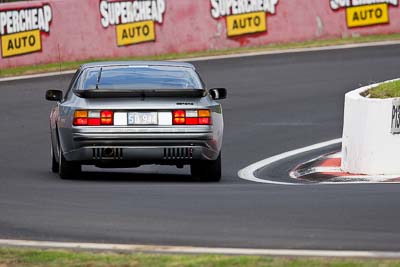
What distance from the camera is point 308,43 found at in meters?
32.8

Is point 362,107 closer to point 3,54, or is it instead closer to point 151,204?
point 151,204

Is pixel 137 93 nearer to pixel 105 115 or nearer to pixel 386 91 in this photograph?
pixel 105 115

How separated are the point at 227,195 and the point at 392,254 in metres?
3.36

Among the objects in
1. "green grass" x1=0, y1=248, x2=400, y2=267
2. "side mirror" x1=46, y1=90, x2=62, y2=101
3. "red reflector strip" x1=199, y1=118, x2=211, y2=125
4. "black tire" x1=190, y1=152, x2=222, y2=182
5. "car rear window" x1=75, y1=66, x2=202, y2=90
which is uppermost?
"car rear window" x1=75, y1=66, x2=202, y2=90

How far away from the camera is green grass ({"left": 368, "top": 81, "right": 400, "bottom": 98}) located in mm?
15484

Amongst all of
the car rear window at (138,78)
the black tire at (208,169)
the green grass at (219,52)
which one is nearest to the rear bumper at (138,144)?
the black tire at (208,169)

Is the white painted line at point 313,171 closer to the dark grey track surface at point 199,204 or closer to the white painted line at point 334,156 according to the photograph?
the dark grey track surface at point 199,204

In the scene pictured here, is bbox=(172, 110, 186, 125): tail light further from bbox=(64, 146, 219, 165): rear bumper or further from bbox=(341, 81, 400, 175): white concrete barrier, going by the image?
bbox=(341, 81, 400, 175): white concrete barrier

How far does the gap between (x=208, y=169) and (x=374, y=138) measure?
6.29ft

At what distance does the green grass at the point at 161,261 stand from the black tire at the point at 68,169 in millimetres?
5401

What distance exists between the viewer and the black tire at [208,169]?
46.4ft

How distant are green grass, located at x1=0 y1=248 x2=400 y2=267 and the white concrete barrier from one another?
673 cm

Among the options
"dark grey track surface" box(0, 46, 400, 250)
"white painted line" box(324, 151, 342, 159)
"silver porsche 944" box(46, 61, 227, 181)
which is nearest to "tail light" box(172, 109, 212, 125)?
"silver porsche 944" box(46, 61, 227, 181)

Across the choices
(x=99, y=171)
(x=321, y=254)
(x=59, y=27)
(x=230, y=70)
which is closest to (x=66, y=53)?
(x=59, y=27)
